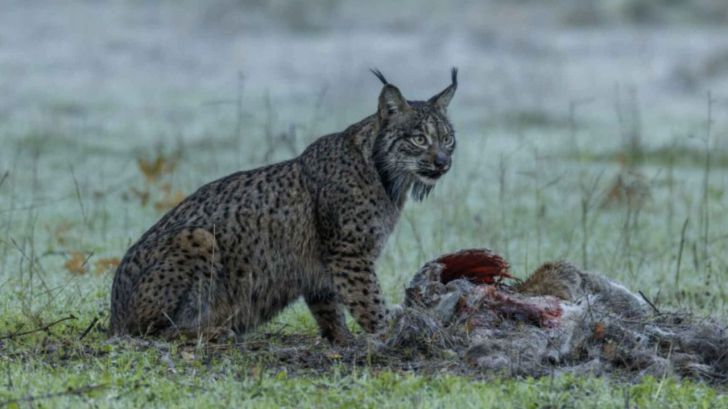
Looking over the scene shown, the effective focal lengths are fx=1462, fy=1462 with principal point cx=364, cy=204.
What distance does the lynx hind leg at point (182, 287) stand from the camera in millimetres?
7938

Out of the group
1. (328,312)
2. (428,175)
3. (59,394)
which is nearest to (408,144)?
(428,175)

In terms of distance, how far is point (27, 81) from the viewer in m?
25.9

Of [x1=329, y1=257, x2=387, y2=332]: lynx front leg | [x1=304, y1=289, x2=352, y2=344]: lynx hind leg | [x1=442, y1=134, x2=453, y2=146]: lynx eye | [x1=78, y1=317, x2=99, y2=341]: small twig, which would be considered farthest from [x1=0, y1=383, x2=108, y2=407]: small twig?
[x1=442, y1=134, x2=453, y2=146]: lynx eye

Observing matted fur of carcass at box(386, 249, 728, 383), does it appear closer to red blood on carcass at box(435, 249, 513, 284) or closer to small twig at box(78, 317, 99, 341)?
red blood on carcass at box(435, 249, 513, 284)

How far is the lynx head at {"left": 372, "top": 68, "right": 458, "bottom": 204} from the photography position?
28.2 ft

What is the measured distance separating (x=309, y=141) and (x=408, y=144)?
743 cm

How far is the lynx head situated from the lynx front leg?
529mm

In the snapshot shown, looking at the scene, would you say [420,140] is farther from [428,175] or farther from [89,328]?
[89,328]

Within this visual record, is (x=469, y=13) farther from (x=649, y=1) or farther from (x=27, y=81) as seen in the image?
(x=27, y=81)

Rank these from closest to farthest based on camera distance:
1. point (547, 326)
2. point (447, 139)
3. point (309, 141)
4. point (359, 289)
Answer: point (547, 326)
point (359, 289)
point (447, 139)
point (309, 141)

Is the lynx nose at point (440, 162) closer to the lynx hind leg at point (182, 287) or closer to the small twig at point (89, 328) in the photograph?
the lynx hind leg at point (182, 287)

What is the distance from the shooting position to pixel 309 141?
16031 millimetres

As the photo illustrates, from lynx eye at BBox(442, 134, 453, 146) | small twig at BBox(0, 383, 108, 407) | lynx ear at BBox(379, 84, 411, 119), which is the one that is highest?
lynx ear at BBox(379, 84, 411, 119)

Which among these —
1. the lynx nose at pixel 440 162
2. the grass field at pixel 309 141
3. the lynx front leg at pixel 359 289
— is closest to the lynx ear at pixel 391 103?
the lynx nose at pixel 440 162
